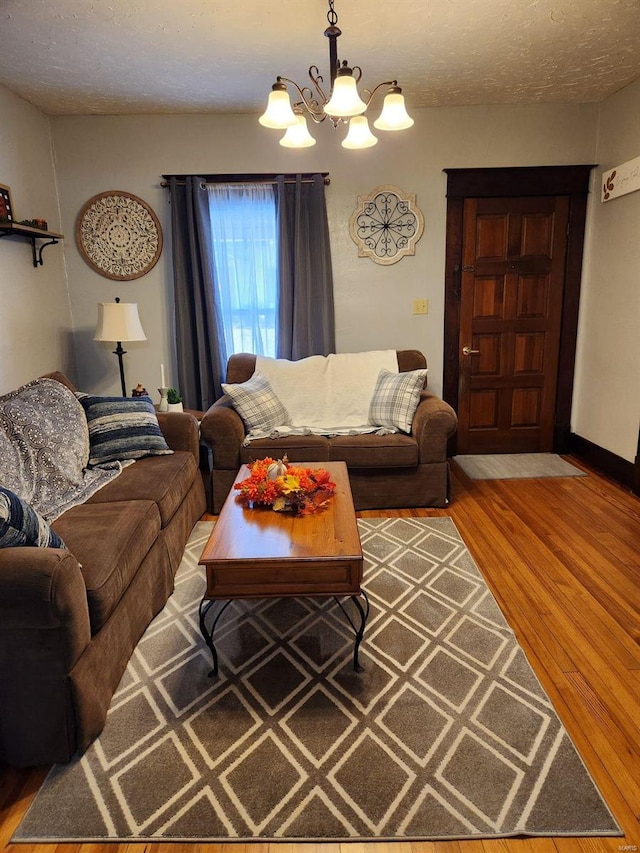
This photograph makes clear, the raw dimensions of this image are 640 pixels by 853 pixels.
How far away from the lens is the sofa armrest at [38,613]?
1438mm

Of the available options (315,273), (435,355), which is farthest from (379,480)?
(315,273)

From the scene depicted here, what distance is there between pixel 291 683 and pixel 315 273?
2934 mm

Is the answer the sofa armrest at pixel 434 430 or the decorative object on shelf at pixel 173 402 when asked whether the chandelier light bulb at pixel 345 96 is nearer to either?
the sofa armrest at pixel 434 430

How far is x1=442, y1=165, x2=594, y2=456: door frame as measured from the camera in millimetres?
3906

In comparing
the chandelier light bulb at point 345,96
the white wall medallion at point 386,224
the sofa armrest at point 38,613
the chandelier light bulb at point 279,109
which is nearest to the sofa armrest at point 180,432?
the sofa armrest at point 38,613

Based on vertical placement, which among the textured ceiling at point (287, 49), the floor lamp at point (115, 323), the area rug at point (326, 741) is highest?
the textured ceiling at point (287, 49)

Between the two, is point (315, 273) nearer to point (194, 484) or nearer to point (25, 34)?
point (194, 484)

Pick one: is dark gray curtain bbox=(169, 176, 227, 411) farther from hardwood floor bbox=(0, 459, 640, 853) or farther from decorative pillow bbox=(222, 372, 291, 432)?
hardwood floor bbox=(0, 459, 640, 853)

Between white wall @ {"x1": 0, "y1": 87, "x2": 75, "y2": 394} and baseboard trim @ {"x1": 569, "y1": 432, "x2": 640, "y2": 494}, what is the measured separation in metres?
4.05

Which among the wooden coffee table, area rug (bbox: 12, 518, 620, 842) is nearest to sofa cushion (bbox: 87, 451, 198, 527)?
area rug (bbox: 12, 518, 620, 842)

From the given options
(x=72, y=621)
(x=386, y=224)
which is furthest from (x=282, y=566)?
(x=386, y=224)

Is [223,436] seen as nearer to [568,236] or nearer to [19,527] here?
[19,527]

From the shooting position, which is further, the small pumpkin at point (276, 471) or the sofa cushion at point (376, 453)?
the sofa cushion at point (376, 453)

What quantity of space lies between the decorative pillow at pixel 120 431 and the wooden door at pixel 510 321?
2.48m
